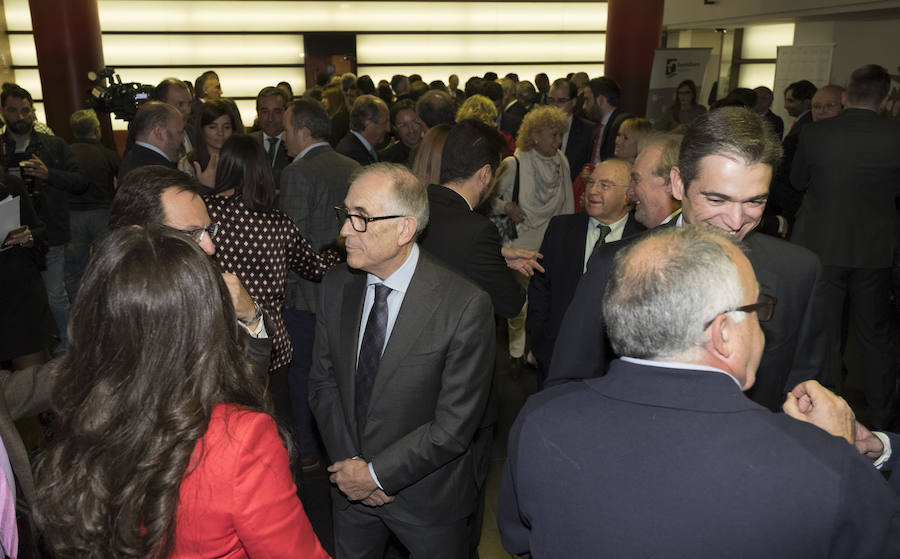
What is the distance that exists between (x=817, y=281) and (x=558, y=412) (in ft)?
3.19

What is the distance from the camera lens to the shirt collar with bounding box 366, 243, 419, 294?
206cm

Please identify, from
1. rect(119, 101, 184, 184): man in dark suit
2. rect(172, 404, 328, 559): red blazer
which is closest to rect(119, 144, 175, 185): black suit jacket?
rect(119, 101, 184, 184): man in dark suit

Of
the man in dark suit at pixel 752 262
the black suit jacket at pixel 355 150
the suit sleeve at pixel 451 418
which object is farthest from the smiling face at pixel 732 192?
the black suit jacket at pixel 355 150

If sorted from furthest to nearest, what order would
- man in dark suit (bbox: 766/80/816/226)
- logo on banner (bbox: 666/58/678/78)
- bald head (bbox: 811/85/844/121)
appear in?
logo on banner (bbox: 666/58/678/78) → bald head (bbox: 811/85/844/121) → man in dark suit (bbox: 766/80/816/226)

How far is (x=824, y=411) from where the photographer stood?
1.31 meters

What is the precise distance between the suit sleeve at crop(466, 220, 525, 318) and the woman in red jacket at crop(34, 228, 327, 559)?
138cm

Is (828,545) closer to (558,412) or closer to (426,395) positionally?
(558,412)

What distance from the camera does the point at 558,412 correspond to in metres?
1.21

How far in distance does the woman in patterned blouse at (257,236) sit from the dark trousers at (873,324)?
117 inches

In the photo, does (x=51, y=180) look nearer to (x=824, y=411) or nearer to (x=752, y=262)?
(x=752, y=262)

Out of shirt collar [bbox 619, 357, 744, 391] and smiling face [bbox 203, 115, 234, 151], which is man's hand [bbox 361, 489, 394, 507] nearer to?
shirt collar [bbox 619, 357, 744, 391]

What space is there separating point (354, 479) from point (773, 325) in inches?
48.0

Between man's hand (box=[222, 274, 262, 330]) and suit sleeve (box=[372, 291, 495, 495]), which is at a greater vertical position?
man's hand (box=[222, 274, 262, 330])

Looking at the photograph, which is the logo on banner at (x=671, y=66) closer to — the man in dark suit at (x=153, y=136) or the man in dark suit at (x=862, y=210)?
the man in dark suit at (x=862, y=210)
